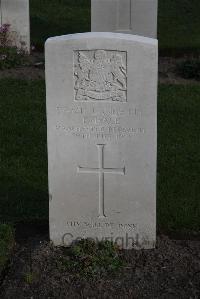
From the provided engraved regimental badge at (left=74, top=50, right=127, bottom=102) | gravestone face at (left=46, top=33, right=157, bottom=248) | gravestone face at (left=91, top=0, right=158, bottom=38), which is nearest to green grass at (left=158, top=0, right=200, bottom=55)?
gravestone face at (left=91, top=0, right=158, bottom=38)

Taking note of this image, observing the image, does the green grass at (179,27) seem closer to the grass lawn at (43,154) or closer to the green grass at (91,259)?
the grass lawn at (43,154)

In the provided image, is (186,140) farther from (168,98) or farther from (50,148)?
(50,148)

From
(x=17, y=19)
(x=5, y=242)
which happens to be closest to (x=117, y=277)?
(x=5, y=242)

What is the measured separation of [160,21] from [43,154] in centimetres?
937

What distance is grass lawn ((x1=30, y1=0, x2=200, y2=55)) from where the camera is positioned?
13703 mm

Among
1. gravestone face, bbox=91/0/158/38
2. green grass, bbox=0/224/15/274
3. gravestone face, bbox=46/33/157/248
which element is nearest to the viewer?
gravestone face, bbox=46/33/157/248

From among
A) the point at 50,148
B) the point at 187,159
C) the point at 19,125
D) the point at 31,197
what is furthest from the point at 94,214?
the point at 19,125

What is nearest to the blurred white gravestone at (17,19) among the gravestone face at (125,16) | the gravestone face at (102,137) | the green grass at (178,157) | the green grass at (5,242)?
the gravestone face at (125,16)

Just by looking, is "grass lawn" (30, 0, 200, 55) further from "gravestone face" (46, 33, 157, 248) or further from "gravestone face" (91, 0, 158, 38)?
"gravestone face" (46, 33, 157, 248)

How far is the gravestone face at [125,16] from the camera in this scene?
12.3m

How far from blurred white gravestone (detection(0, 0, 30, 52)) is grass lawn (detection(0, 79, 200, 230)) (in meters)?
1.90

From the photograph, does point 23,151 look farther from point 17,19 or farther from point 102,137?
point 17,19

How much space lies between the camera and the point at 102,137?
17.7 feet

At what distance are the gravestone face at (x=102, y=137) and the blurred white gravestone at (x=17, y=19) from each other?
7332mm
